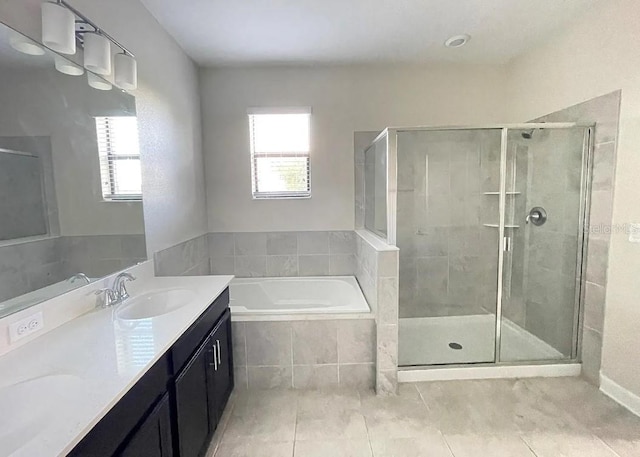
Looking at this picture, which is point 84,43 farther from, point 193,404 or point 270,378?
point 270,378

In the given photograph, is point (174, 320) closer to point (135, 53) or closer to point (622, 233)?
point (135, 53)

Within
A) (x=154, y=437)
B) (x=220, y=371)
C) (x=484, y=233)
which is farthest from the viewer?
(x=484, y=233)

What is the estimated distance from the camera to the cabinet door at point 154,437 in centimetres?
104

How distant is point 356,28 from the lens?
8.21 feet

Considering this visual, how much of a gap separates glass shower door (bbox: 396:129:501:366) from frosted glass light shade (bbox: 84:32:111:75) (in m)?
2.13

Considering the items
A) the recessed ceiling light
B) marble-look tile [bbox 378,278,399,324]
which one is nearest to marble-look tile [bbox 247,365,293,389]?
marble-look tile [bbox 378,278,399,324]

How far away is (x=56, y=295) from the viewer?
1424 millimetres

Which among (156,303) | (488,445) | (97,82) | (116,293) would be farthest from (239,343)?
(97,82)

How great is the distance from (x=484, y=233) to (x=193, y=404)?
2748 millimetres

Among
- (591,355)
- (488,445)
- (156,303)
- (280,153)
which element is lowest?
(488,445)

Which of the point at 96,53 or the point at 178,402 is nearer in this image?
the point at 178,402

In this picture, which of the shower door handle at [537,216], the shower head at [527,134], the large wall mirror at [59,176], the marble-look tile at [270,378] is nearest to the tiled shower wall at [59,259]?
the large wall mirror at [59,176]

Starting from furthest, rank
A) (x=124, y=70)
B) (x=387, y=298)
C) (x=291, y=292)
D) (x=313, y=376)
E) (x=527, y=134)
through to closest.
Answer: (x=291, y=292)
(x=527, y=134)
(x=313, y=376)
(x=387, y=298)
(x=124, y=70)

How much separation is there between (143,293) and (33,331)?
2.13ft
